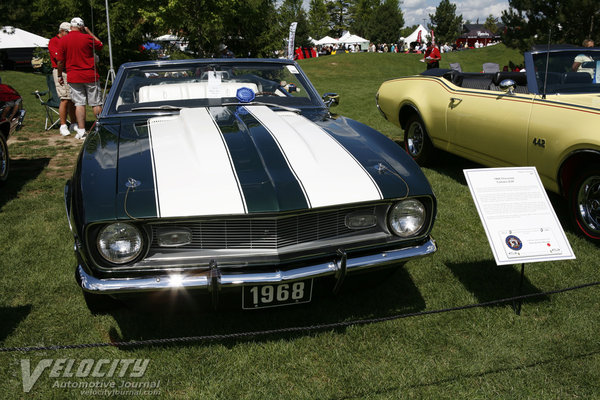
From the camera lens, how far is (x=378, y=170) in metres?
2.59

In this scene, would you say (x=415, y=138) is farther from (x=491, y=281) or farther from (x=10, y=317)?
(x=10, y=317)

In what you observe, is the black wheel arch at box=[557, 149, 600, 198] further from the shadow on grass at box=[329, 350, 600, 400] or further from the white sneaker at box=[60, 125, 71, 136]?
the white sneaker at box=[60, 125, 71, 136]

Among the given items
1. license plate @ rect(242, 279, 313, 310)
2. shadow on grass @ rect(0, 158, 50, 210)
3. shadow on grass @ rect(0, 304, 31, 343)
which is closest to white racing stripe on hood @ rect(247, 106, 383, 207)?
license plate @ rect(242, 279, 313, 310)

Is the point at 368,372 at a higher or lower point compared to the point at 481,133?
lower

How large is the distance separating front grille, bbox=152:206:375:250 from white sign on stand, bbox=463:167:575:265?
1.04 m

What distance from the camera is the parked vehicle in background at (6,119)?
5.25 m

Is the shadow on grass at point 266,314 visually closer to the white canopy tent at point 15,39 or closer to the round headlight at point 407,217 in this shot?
the round headlight at point 407,217

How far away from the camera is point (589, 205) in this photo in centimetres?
378

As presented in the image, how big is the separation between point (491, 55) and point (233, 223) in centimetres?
3142

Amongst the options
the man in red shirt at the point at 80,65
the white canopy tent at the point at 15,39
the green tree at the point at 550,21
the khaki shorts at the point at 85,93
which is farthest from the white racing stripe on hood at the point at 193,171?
the white canopy tent at the point at 15,39

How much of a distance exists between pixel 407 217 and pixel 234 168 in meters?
0.92

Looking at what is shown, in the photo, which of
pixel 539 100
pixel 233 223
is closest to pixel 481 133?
pixel 539 100

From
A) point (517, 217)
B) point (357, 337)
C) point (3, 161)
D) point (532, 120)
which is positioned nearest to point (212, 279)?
point (357, 337)

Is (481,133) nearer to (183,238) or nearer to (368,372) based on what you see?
(368,372)
